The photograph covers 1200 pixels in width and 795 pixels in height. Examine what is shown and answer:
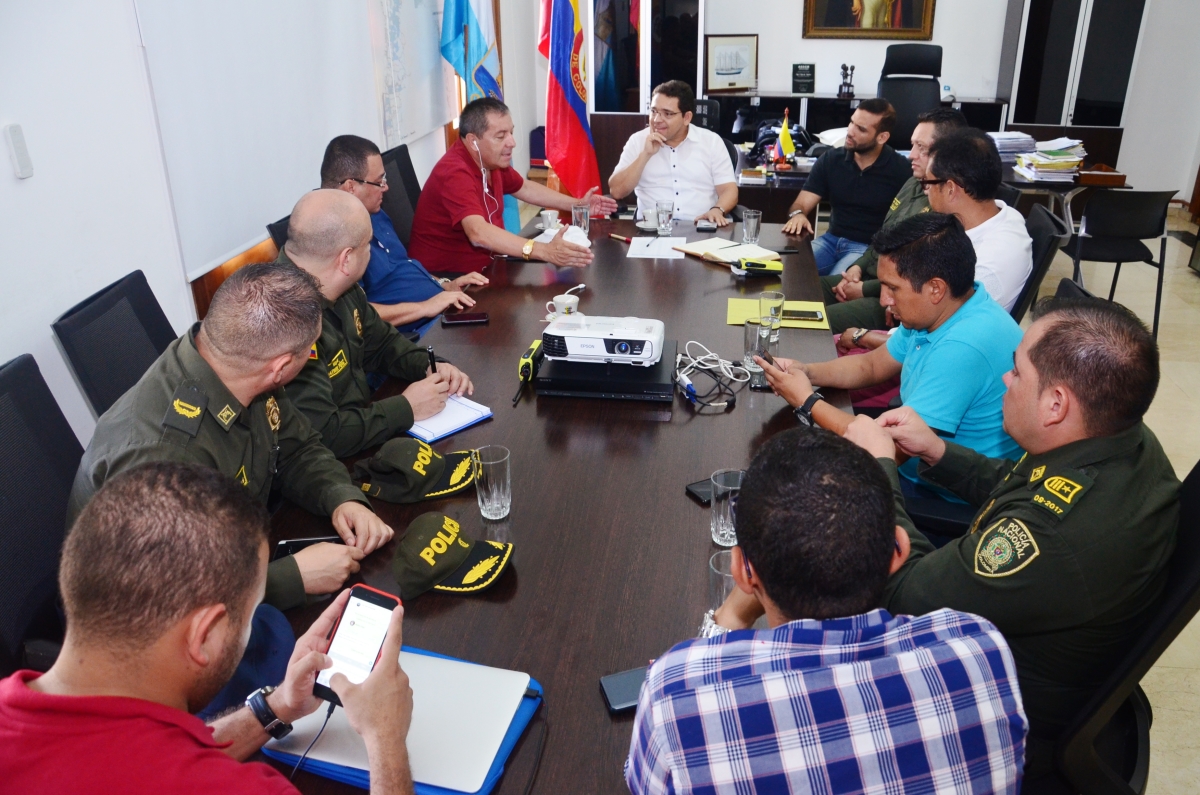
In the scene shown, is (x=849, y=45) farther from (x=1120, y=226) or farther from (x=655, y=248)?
(x=655, y=248)

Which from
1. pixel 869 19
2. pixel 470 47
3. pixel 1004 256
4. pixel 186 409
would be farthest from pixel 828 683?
pixel 869 19

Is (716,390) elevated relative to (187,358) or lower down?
lower down

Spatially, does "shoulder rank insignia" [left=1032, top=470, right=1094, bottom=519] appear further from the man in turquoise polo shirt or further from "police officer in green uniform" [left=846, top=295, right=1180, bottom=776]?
the man in turquoise polo shirt

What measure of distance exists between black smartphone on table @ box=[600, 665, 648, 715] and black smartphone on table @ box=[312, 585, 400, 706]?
321 millimetres

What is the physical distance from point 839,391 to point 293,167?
2463 mm

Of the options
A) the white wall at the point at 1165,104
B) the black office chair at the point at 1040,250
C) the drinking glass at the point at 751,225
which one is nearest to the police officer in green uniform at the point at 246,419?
the drinking glass at the point at 751,225

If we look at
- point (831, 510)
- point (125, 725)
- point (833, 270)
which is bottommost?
point (833, 270)

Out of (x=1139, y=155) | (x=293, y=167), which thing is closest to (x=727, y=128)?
(x=1139, y=155)

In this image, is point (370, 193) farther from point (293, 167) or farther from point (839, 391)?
point (839, 391)

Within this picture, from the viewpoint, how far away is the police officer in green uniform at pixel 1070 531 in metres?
1.26

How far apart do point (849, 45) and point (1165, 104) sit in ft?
8.23

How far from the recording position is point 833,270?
405 cm

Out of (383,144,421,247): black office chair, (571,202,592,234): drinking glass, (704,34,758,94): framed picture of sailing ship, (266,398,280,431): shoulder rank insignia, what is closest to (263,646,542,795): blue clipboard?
(266,398,280,431): shoulder rank insignia

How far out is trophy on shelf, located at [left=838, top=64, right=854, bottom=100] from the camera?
6.70m
